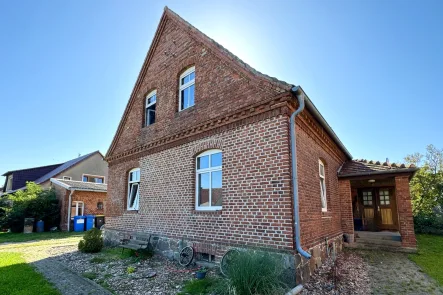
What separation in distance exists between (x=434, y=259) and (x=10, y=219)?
25114 mm

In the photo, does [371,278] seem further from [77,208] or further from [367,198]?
[77,208]

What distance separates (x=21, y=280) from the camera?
666 centimetres

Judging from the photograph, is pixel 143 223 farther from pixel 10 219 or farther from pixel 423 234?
pixel 423 234

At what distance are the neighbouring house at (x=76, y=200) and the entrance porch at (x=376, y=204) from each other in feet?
64.5

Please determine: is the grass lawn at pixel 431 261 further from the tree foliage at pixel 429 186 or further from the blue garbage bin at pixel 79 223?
the blue garbage bin at pixel 79 223

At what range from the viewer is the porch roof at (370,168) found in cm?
1014

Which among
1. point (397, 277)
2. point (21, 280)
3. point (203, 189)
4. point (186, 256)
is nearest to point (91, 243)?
point (21, 280)

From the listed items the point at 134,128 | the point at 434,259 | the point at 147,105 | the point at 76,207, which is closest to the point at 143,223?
the point at 134,128

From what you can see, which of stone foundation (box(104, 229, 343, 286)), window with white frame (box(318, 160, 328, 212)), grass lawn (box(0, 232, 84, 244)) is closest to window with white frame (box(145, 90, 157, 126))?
stone foundation (box(104, 229, 343, 286))

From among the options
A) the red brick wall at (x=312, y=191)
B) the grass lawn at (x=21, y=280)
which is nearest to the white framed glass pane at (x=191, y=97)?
the red brick wall at (x=312, y=191)

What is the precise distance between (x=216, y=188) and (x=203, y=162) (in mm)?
1046

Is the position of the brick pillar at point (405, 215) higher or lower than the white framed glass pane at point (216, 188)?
lower

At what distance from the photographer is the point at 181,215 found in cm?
820

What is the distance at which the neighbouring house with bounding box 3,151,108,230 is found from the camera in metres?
20.9
